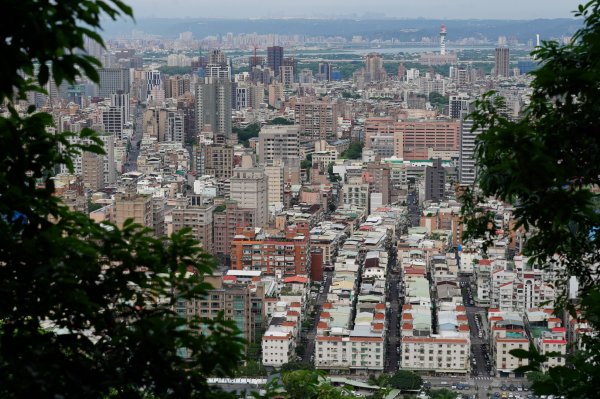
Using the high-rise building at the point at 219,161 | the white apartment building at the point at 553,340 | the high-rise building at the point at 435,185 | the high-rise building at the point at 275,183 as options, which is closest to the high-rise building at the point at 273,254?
the white apartment building at the point at 553,340

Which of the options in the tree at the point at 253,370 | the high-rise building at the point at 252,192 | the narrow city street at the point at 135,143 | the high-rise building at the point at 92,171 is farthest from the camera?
the narrow city street at the point at 135,143

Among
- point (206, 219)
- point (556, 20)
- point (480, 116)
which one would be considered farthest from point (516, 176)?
point (556, 20)

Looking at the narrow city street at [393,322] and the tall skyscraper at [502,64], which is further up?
the tall skyscraper at [502,64]

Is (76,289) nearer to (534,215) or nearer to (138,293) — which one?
(138,293)

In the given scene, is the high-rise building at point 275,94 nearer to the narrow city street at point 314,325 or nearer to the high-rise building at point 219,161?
the high-rise building at point 219,161

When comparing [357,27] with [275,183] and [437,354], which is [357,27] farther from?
[437,354]

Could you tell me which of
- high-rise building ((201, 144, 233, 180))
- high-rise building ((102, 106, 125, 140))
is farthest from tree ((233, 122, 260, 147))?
high-rise building ((201, 144, 233, 180))

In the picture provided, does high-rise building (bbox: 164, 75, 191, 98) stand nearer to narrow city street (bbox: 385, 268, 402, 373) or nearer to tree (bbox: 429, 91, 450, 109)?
tree (bbox: 429, 91, 450, 109)

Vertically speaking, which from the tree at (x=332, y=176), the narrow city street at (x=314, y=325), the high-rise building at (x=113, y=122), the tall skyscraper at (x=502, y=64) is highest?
the tall skyscraper at (x=502, y=64)
